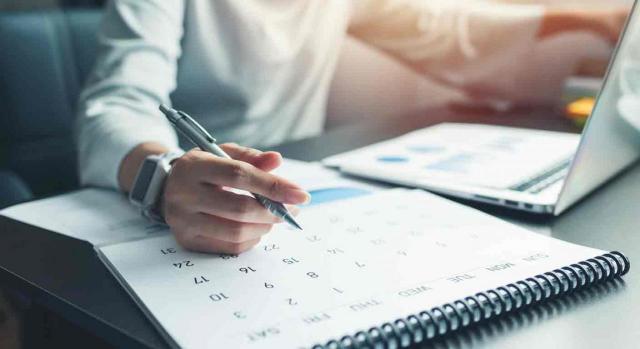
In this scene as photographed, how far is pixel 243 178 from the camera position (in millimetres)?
473

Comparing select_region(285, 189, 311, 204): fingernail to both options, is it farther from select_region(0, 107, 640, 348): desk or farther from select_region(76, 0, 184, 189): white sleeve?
select_region(76, 0, 184, 189): white sleeve

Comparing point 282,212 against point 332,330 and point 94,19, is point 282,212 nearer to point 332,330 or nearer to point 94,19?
point 332,330

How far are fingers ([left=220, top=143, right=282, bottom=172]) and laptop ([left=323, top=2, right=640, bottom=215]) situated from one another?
21 cm

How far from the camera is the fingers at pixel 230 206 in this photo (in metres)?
0.48

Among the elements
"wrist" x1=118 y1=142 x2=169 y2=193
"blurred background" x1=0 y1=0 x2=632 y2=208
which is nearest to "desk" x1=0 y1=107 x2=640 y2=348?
"wrist" x1=118 y1=142 x2=169 y2=193

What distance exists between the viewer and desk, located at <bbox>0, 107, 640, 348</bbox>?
0.38 m

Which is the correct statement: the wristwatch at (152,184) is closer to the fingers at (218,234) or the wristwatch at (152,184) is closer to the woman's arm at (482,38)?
the fingers at (218,234)

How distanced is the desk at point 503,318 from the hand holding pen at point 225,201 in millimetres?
70

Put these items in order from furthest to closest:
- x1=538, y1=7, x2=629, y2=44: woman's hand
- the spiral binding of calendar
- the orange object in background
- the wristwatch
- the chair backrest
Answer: the chair backrest
x1=538, y1=7, x2=629, y2=44: woman's hand
the orange object in background
the wristwatch
the spiral binding of calendar

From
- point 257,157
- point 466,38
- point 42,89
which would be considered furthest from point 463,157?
point 42,89

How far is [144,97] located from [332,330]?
0.54m

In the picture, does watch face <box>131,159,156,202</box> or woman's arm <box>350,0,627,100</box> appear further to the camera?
woman's arm <box>350,0,627,100</box>

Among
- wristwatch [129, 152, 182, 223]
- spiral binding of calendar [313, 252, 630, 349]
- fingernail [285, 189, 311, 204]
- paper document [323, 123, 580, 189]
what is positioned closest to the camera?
spiral binding of calendar [313, 252, 630, 349]

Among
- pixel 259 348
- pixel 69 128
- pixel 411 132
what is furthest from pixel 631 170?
pixel 69 128
